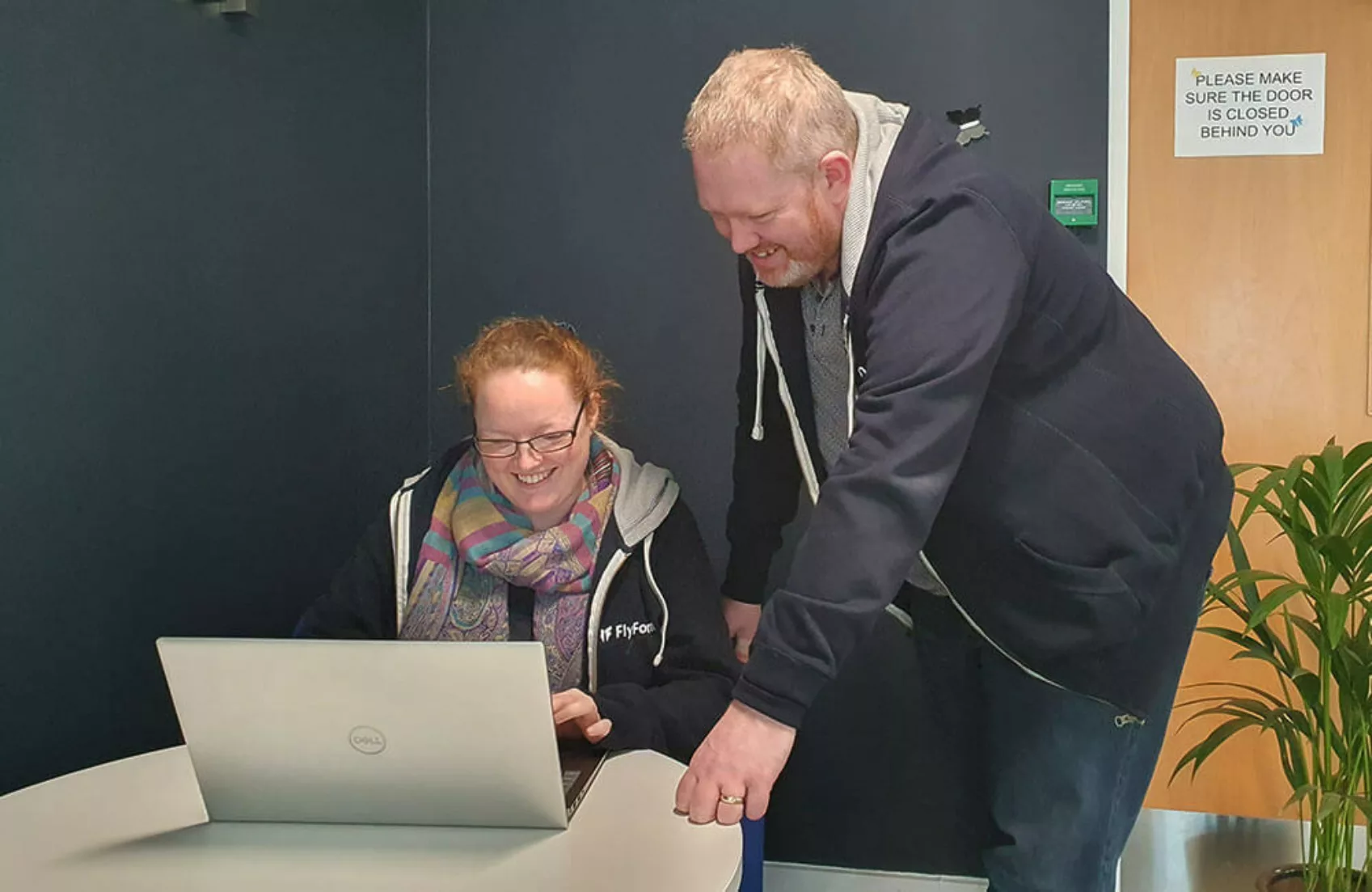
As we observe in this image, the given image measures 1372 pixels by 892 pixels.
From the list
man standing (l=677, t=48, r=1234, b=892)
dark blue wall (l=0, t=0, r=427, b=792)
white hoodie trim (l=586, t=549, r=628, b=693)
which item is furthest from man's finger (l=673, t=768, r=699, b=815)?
dark blue wall (l=0, t=0, r=427, b=792)

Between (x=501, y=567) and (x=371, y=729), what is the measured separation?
656 mm

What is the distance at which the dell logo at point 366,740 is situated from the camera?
3.91 feet

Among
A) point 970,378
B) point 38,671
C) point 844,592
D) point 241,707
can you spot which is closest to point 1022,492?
point 970,378

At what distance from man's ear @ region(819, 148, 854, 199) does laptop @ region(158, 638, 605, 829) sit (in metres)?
0.69

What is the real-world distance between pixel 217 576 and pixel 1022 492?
128cm

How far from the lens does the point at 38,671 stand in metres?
1.64

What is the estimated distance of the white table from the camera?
Result: 1.14m

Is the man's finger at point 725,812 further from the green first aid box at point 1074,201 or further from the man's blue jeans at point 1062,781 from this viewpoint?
the green first aid box at point 1074,201

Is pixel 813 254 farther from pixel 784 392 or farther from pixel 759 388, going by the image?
pixel 759 388

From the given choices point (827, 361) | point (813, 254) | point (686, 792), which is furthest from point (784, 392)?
point (686, 792)

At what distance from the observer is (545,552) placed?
6.00 ft

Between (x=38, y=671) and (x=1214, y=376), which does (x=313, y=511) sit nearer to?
(x=38, y=671)

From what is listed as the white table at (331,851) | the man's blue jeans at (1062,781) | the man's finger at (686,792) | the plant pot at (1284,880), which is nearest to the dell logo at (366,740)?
the white table at (331,851)

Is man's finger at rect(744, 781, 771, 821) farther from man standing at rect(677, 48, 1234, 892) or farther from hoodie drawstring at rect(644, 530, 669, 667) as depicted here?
hoodie drawstring at rect(644, 530, 669, 667)
